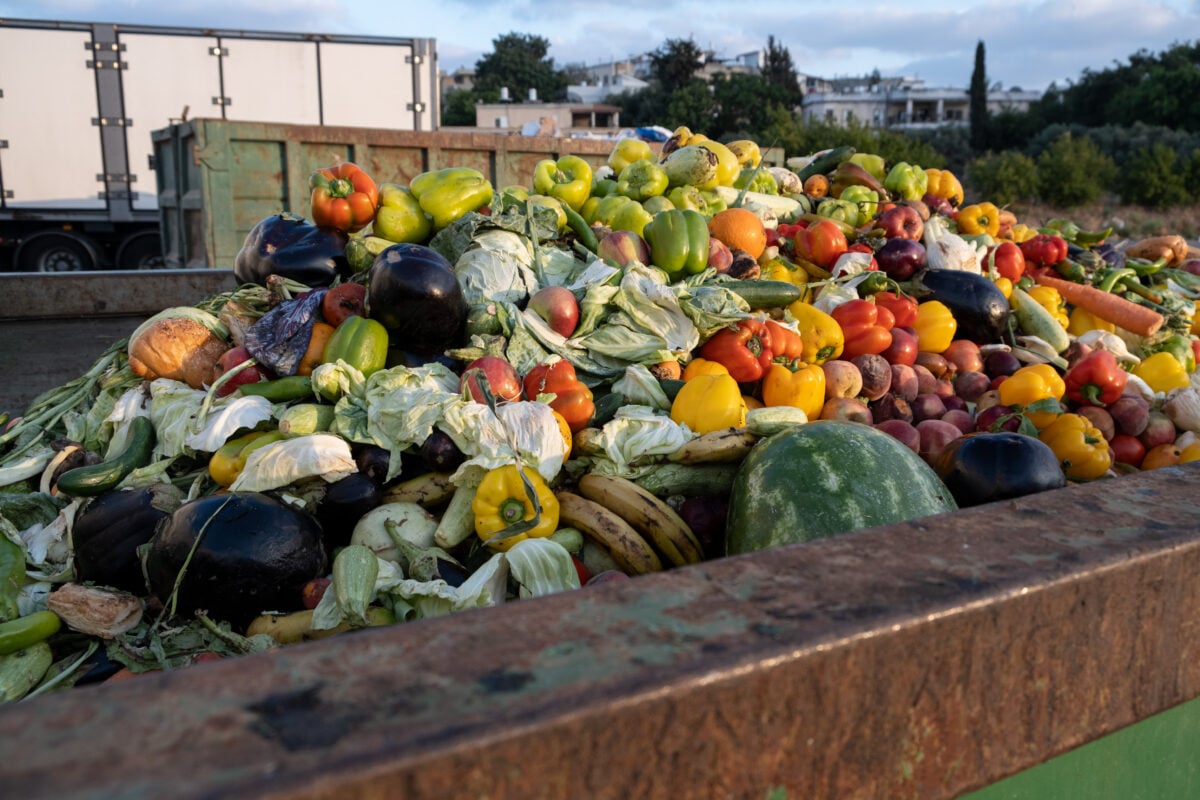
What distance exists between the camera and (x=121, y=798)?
2.18 feet

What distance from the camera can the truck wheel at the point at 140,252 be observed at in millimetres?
12453

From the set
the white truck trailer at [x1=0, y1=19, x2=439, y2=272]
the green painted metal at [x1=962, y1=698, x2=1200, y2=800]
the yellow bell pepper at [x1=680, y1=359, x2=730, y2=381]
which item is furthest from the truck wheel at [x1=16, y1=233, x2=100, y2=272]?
the green painted metal at [x1=962, y1=698, x2=1200, y2=800]

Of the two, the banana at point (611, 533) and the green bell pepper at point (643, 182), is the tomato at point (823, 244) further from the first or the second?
the banana at point (611, 533)

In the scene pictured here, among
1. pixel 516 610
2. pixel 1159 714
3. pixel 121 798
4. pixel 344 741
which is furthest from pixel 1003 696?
→ pixel 121 798

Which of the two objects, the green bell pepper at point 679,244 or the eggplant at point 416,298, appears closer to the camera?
the eggplant at point 416,298

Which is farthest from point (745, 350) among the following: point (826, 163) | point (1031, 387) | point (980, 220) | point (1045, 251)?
point (826, 163)

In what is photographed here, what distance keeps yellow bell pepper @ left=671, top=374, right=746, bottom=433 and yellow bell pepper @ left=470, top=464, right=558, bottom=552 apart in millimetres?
648

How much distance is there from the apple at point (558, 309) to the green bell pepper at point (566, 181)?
1158 millimetres

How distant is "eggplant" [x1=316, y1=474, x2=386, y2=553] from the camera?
105 inches

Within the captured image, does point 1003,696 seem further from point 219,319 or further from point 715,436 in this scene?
point 219,319

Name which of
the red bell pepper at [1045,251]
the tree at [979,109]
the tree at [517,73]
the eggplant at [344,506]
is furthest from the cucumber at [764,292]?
the tree at [517,73]

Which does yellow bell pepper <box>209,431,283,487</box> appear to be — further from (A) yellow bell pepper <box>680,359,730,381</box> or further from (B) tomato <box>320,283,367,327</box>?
(A) yellow bell pepper <box>680,359,730,381</box>

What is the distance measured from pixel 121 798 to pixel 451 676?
0.93ft

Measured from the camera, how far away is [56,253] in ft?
40.0
